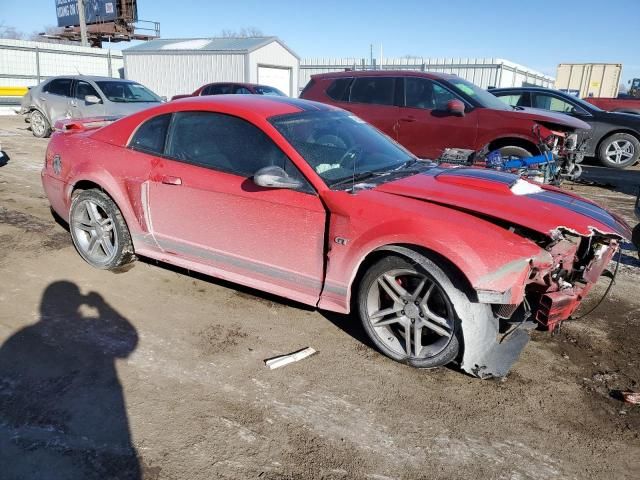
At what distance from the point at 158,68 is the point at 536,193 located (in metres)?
26.2

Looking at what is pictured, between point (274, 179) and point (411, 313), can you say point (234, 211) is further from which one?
point (411, 313)

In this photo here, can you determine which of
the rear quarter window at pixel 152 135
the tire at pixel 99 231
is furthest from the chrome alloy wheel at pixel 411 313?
the tire at pixel 99 231

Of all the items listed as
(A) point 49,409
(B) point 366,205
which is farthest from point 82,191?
(B) point 366,205

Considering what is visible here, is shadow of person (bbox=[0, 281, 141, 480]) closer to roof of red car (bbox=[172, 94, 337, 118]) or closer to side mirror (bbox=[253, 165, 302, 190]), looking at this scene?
side mirror (bbox=[253, 165, 302, 190])

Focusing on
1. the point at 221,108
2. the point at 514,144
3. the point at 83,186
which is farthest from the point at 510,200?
the point at 514,144

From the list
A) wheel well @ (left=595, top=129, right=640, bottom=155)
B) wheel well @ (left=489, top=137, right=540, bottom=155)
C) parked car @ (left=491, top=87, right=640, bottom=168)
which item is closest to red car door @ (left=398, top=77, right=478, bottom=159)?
wheel well @ (left=489, top=137, right=540, bottom=155)

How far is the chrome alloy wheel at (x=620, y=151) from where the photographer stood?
10.1m

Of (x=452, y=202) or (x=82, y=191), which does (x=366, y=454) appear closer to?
(x=452, y=202)

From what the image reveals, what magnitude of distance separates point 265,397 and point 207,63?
24.4 meters

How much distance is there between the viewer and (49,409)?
2629 mm

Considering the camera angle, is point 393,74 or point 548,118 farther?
point 393,74

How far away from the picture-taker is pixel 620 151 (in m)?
10.2

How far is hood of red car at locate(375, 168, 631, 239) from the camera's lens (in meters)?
2.87

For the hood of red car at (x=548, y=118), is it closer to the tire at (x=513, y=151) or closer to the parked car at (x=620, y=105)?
the tire at (x=513, y=151)
